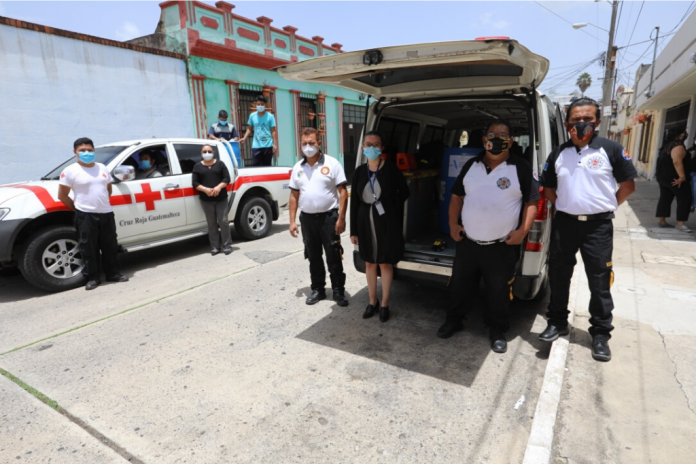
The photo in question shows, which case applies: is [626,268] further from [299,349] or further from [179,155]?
[179,155]

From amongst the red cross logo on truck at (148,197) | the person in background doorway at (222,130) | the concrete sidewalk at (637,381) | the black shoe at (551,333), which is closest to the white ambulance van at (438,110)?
the black shoe at (551,333)

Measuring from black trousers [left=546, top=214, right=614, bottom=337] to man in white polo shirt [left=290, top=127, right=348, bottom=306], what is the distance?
1.97 meters

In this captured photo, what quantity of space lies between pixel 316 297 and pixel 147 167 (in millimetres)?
3366

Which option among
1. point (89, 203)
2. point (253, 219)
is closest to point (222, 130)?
point (253, 219)

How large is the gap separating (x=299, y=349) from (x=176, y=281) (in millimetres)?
2641

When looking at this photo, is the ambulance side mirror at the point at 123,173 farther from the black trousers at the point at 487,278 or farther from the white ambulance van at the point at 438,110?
the black trousers at the point at 487,278

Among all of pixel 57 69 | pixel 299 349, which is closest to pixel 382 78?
pixel 299 349

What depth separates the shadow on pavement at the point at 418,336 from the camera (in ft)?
11.2

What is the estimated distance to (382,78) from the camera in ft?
13.3

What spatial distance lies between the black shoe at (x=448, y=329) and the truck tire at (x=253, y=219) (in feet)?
15.0

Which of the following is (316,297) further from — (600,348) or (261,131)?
(261,131)

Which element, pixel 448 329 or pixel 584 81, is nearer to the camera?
pixel 448 329

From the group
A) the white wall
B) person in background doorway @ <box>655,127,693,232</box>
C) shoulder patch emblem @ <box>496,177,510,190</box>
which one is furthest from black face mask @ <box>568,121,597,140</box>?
the white wall

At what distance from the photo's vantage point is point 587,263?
3445 mm
